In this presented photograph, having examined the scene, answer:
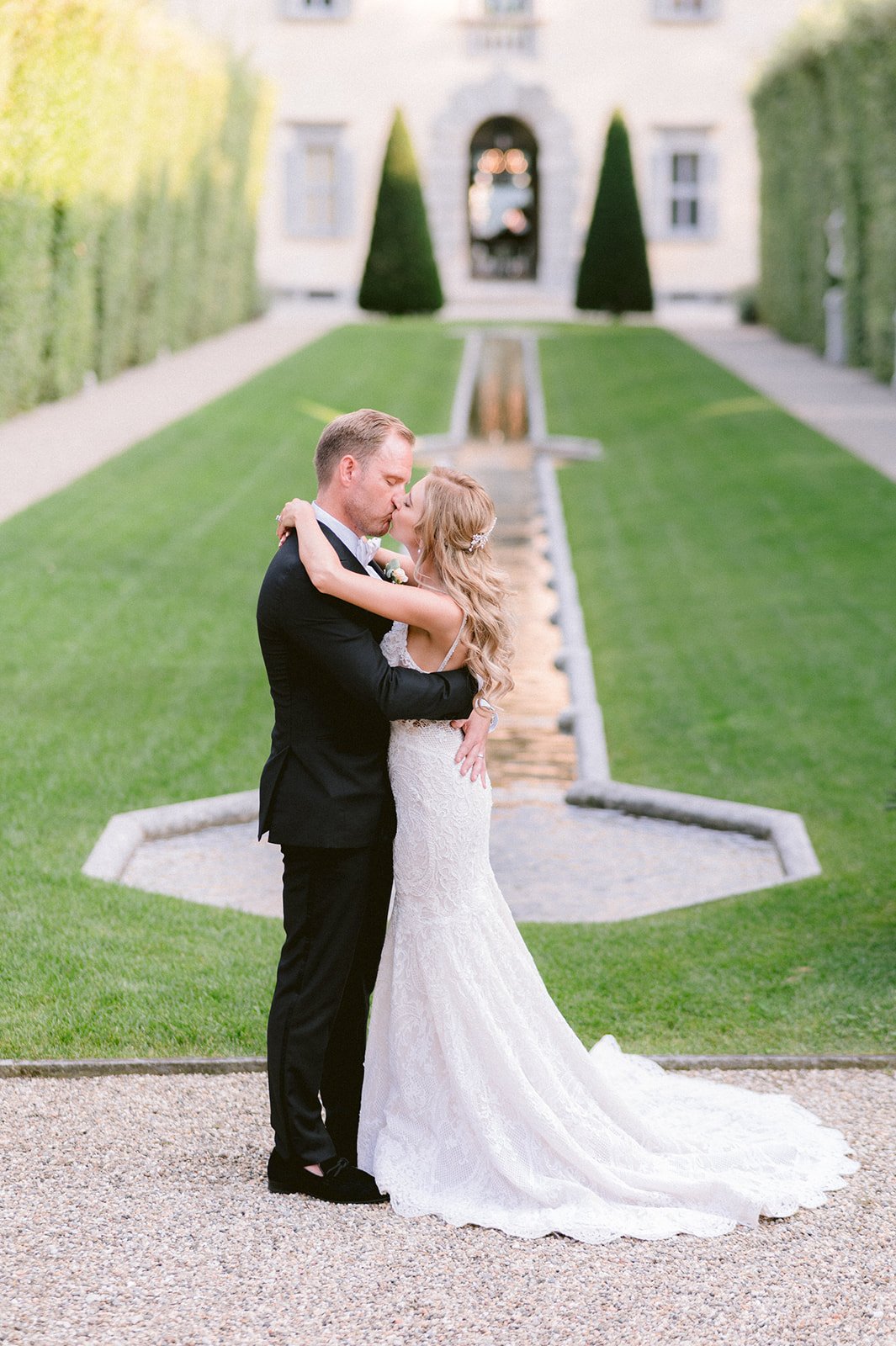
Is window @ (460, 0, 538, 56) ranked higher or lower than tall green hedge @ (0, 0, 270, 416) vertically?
→ higher

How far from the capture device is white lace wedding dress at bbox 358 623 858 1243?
3527 mm

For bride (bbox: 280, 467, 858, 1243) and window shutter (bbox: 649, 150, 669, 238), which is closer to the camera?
bride (bbox: 280, 467, 858, 1243)

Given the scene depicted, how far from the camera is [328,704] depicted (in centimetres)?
348

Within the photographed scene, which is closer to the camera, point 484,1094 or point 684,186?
point 484,1094

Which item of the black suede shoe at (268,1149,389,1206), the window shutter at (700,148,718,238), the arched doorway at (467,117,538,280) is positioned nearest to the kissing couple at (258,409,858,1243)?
the black suede shoe at (268,1149,389,1206)

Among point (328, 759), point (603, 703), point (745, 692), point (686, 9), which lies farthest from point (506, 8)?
point (328, 759)

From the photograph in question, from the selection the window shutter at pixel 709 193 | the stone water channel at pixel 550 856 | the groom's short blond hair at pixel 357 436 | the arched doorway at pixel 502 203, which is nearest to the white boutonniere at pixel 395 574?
the groom's short blond hair at pixel 357 436

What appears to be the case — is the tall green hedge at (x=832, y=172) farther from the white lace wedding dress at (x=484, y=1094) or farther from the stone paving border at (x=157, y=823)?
the white lace wedding dress at (x=484, y=1094)

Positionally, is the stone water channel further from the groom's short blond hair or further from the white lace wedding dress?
the groom's short blond hair

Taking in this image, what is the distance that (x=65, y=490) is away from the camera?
12.5 meters

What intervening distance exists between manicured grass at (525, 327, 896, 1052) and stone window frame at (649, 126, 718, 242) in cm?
1561

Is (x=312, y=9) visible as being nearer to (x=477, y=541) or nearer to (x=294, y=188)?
(x=294, y=188)

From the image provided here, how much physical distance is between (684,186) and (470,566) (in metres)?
31.0

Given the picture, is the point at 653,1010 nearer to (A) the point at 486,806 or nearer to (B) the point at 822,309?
(A) the point at 486,806
